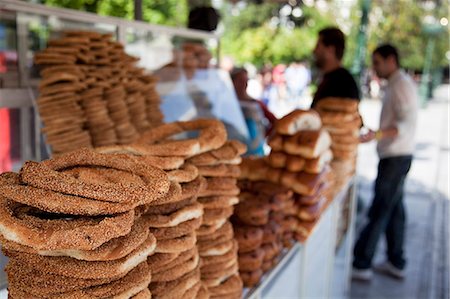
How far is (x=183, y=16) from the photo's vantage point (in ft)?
49.5

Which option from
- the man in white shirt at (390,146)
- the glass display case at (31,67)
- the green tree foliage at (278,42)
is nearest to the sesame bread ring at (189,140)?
the glass display case at (31,67)

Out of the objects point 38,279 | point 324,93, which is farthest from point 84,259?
point 324,93

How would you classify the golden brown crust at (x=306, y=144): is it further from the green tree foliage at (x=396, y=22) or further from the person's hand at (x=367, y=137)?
the green tree foliage at (x=396, y=22)

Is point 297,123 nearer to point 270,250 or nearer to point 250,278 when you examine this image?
point 270,250

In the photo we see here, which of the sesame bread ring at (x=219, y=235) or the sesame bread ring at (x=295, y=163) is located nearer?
the sesame bread ring at (x=219, y=235)

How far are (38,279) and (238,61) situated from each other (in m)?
24.5

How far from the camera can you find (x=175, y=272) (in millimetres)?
1323

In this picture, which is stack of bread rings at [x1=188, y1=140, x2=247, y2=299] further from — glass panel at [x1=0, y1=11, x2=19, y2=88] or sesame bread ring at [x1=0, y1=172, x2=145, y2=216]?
glass panel at [x1=0, y1=11, x2=19, y2=88]

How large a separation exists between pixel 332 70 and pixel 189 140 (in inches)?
117

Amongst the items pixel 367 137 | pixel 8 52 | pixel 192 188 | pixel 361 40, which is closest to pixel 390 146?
pixel 367 137

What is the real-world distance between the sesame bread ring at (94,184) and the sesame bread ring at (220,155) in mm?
468

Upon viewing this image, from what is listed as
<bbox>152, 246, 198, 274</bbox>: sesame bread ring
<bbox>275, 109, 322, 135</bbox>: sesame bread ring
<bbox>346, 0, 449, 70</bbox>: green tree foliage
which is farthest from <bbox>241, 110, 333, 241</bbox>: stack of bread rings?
<bbox>346, 0, 449, 70</bbox>: green tree foliage

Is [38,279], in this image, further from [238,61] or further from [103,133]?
[238,61]

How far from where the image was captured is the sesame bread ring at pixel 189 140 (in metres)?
1.44
